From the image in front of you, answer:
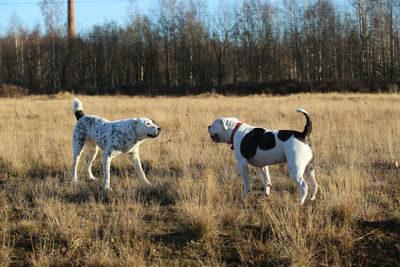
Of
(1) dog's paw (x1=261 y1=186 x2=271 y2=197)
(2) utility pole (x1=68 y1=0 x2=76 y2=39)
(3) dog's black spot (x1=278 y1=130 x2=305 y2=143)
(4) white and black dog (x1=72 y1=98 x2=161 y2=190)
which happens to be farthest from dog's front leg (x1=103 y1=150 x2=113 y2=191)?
(2) utility pole (x1=68 y1=0 x2=76 y2=39)

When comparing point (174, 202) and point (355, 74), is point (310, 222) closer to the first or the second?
point (174, 202)

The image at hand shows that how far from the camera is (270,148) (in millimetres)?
4887

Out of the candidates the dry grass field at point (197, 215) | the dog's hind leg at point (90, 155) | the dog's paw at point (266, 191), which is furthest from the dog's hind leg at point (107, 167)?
the dog's paw at point (266, 191)

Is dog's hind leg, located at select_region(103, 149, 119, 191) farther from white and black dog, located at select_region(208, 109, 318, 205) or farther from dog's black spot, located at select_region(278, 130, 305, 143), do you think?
dog's black spot, located at select_region(278, 130, 305, 143)

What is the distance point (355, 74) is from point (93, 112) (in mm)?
40730

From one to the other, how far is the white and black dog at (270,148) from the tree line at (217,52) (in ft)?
99.8

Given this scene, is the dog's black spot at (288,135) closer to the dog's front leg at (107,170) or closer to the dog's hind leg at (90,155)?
the dog's front leg at (107,170)

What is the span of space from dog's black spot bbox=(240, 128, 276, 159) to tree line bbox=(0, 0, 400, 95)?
100 ft

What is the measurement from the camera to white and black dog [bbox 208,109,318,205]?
15.2 ft

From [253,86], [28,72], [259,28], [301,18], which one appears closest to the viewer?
[253,86]

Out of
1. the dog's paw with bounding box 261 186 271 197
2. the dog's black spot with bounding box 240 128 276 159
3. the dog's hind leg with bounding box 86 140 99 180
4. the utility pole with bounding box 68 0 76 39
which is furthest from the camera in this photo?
the utility pole with bounding box 68 0 76 39

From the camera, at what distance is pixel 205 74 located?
49.8m

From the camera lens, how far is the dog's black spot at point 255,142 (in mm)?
4914

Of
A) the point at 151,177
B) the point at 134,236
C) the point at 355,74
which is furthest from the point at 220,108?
the point at 355,74
